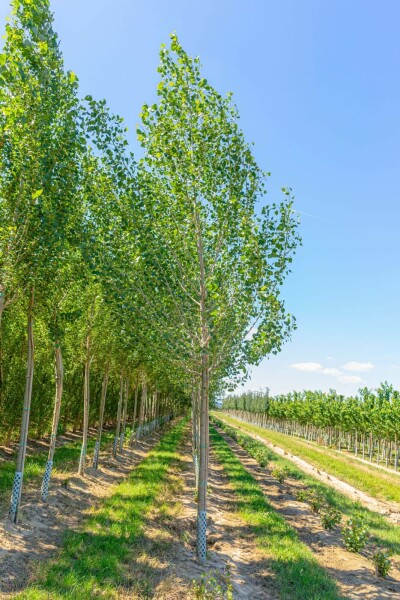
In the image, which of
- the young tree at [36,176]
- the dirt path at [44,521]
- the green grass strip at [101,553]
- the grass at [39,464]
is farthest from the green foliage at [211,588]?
the grass at [39,464]

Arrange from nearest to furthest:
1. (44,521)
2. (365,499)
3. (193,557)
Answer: (193,557) < (44,521) < (365,499)

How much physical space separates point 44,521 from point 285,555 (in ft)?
22.1

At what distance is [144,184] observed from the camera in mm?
10703

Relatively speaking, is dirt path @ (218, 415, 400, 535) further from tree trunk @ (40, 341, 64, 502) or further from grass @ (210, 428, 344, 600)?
tree trunk @ (40, 341, 64, 502)

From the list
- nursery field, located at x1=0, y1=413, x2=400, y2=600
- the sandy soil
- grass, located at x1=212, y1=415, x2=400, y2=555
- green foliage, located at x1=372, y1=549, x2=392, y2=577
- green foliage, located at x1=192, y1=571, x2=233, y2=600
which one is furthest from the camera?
the sandy soil

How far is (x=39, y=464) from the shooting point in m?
19.5

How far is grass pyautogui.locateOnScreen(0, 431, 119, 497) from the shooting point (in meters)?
15.7

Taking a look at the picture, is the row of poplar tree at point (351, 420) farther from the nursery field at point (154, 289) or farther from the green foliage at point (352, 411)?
the nursery field at point (154, 289)

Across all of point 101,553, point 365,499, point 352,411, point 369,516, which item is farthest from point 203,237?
point 352,411

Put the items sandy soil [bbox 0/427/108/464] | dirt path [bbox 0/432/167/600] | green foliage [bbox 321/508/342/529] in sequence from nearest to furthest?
dirt path [bbox 0/432/167/600], green foliage [bbox 321/508/342/529], sandy soil [bbox 0/427/108/464]

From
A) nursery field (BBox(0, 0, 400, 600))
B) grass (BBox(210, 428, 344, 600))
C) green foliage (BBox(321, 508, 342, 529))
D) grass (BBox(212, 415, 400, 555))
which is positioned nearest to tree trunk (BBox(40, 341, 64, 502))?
nursery field (BBox(0, 0, 400, 600))

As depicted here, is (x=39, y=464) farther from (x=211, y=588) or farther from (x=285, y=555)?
(x=211, y=588)

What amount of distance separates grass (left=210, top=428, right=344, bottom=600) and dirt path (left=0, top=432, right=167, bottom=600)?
208 inches

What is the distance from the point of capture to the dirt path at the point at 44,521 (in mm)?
8484
